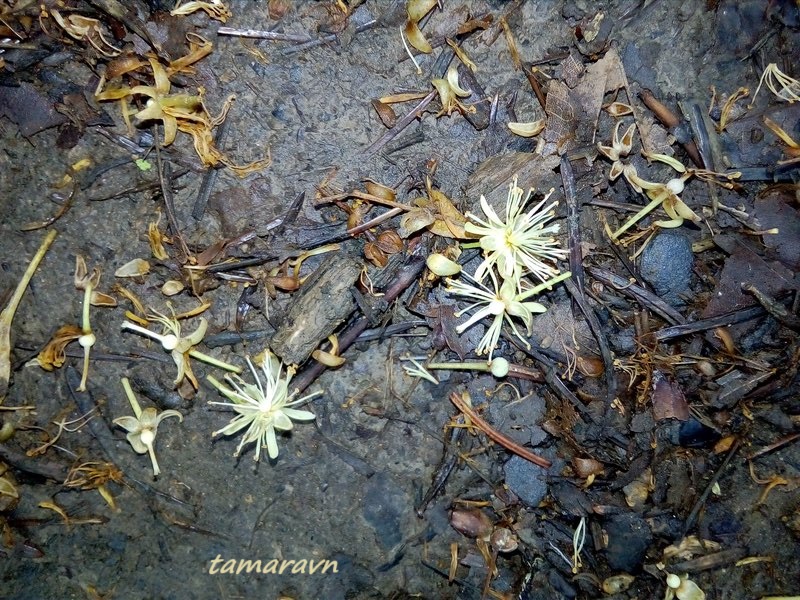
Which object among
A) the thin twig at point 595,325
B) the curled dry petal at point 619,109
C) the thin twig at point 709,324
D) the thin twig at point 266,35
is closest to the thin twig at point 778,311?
the thin twig at point 709,324

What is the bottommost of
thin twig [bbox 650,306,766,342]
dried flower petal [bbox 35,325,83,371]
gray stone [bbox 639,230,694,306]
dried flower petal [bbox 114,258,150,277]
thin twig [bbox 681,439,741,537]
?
thin twig [bbox 681,439,741,537]

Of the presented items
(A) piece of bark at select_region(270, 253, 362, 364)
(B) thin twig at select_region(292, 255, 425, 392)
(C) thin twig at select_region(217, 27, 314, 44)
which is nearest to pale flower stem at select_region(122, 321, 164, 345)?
(A) piece of bark at select_region(270, 253, 362, 364)

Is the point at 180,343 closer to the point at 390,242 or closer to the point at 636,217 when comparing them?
the point at 390,242

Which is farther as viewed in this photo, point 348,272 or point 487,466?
point 487,466

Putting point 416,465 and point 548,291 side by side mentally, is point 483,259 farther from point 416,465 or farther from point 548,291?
point 416,465

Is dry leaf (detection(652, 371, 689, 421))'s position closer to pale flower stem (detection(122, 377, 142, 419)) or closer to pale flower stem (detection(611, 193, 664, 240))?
pale flower stem (detection(611, 193, 664, 240))

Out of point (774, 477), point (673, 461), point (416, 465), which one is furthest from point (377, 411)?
point (774, 477)

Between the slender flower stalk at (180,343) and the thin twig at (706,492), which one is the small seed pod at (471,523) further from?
the slender flower stalk at (180,343)
